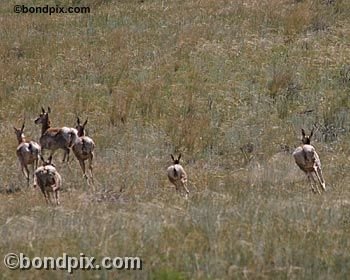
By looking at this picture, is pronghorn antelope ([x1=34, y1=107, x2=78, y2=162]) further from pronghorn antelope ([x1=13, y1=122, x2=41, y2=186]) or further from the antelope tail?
pronghorn antelope ([x1=13, y1=122, x2=41, y2=186])

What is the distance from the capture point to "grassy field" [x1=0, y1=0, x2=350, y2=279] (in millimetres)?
6219

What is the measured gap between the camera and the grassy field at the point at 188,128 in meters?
6.22

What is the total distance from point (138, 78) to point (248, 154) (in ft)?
17.7

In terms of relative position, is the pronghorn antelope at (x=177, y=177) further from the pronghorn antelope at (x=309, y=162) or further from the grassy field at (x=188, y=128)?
the pronghorn antelope at (x=309, y=162)

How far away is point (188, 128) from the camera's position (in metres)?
14.5

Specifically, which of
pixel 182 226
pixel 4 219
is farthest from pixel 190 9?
pixel 182 226

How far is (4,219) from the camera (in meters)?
8.59

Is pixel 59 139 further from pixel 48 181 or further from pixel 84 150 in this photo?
pixel 48 181
